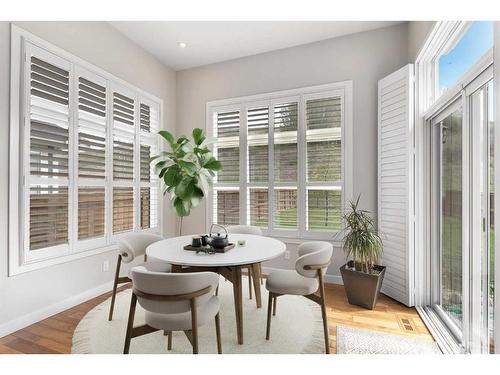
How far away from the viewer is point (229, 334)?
2.16 meters

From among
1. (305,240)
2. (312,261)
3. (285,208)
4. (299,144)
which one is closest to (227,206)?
(285,208)

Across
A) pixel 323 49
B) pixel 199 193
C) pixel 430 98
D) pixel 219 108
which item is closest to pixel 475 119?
pixel 430 98

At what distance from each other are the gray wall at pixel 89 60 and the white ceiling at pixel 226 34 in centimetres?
23

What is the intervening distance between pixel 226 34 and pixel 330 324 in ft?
11.2

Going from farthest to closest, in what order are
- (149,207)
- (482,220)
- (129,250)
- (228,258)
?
(149,207) < (129,250) < (228,258) < (482,220)

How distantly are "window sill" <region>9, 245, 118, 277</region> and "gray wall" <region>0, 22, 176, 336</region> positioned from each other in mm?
45

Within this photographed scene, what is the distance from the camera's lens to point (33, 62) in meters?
2.38

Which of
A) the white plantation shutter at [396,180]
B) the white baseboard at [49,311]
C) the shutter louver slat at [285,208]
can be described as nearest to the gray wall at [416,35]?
the white plantation shutter at [396,180]

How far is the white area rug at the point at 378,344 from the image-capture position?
195 cm

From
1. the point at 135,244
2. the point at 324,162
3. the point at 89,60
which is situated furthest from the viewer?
the point at 324,162

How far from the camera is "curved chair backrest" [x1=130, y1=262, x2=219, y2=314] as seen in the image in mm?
1400

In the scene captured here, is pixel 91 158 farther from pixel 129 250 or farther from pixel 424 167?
pixel 424 167
